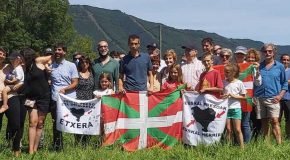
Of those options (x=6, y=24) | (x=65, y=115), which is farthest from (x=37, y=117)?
(x=6, y=24)

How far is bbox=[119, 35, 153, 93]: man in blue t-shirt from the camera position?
29.2ft

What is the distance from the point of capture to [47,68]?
28.4 feet

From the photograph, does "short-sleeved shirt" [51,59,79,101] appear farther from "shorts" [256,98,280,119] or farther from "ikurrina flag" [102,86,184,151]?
"shorts" [256,98,280,119]

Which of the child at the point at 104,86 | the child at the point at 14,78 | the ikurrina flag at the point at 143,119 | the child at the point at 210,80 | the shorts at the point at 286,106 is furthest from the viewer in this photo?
the shorts at the point at 286,106

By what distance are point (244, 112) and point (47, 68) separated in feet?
Answer: 11.3

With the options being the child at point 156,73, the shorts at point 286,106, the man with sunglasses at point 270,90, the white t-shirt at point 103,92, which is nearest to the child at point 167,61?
the child at point 156,73

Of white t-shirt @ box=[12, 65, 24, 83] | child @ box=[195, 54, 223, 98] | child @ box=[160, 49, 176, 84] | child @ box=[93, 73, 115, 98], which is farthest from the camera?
child @ box=[160, 49, 176, 84]

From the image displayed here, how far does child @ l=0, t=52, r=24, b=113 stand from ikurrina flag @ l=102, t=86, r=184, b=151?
143 centimetres

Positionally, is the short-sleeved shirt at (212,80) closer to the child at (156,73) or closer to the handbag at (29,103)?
the child at (156,73)

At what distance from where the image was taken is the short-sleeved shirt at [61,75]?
8867mm

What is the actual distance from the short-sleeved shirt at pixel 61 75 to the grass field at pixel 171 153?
0.99m

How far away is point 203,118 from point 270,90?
1392mm

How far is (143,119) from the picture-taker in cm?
898

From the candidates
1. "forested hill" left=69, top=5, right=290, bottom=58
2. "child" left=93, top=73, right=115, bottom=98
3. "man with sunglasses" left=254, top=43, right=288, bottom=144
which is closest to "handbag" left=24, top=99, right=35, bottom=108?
"child" left=93, top=73, right=115, bottom=98
